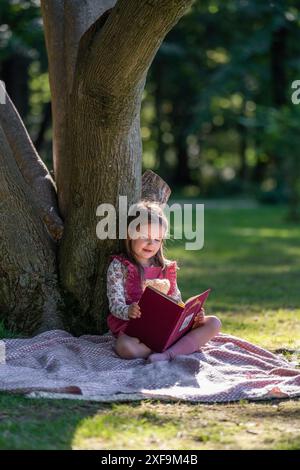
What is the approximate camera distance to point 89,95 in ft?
17.1

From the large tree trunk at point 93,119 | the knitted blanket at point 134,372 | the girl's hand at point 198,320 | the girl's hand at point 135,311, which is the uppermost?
the large tree trunk at point 93,119

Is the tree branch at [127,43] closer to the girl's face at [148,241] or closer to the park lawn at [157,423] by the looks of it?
the girl's face at [148,241]

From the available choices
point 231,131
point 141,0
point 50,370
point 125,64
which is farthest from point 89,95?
point 231,131

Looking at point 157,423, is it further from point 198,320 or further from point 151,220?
point 151,220

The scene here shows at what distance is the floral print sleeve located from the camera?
522cm

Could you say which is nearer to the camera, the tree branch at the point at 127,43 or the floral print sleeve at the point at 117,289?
the tree branch at the point at 127,43

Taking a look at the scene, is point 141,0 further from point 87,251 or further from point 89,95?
point 87,251

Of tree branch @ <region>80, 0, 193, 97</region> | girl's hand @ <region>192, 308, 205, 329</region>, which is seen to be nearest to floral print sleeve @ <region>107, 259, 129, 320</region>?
girl's hand @ <region>192, 308, 205, 329</region>

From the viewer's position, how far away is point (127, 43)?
4.83 m

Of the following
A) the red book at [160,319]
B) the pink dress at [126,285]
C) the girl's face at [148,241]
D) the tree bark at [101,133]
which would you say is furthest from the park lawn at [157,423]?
the tree bark at [101,133]

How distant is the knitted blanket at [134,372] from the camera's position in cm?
441

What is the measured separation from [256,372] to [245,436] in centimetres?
117

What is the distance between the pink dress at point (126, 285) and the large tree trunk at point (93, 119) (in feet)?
0.82

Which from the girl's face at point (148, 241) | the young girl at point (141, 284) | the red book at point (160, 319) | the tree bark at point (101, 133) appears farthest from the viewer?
the girl's face at point (148, 241)
